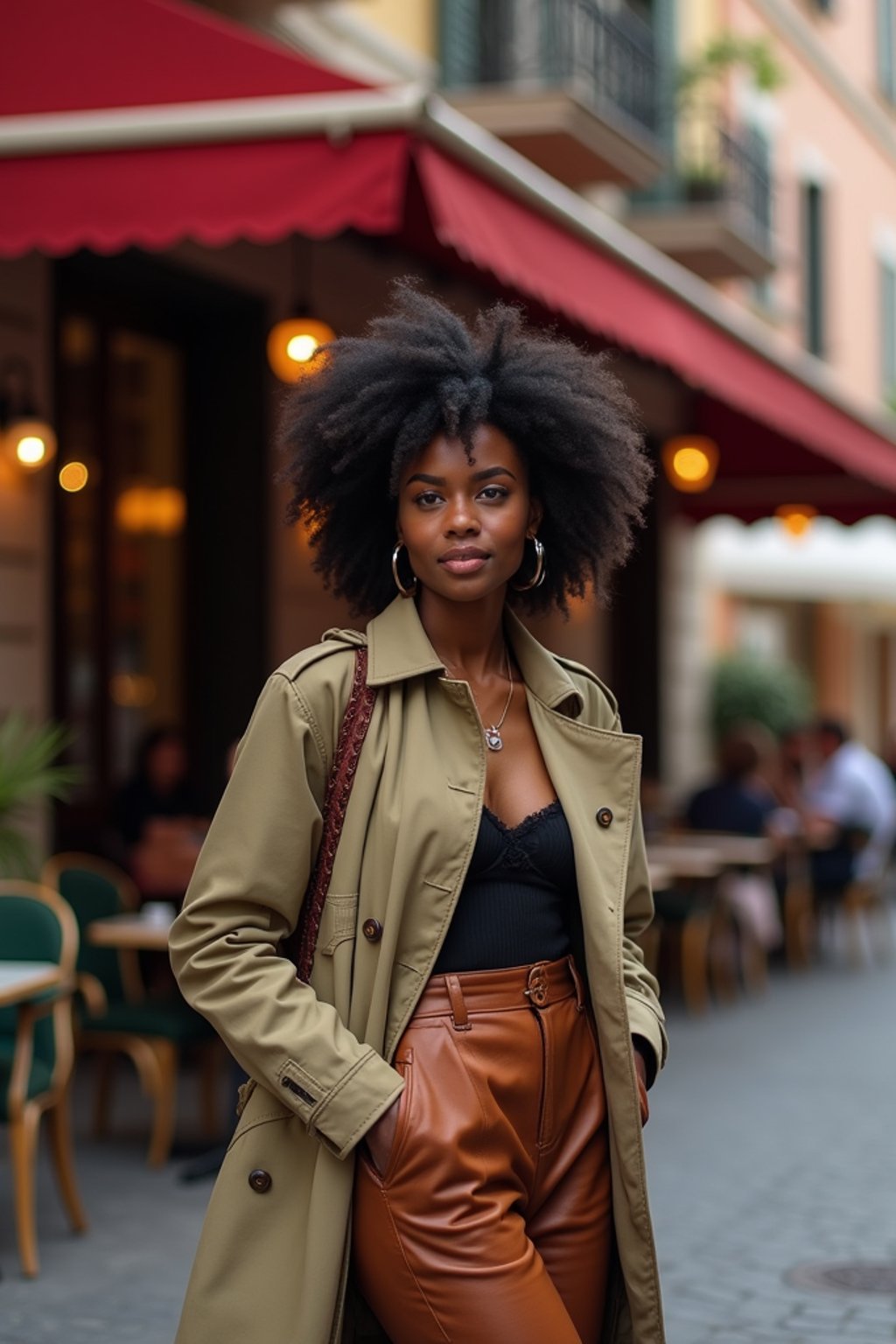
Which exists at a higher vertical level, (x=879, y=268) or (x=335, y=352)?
(x=879, y=268)

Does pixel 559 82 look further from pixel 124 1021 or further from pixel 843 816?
pixel 124 1021

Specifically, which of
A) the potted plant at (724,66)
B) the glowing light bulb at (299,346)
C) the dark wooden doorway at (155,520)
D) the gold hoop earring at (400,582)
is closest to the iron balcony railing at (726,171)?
the potted plant at (724,66)

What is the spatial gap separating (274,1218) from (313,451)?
3.74 ft

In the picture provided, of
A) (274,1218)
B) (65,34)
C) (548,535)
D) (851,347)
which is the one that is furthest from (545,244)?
(851,347)

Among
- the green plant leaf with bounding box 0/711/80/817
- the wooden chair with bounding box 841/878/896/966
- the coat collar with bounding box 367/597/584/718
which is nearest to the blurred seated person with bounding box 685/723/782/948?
the wooden chair with bounding box 841/878/896/966

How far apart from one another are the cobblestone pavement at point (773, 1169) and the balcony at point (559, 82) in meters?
5.25

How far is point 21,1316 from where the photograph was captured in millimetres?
4848

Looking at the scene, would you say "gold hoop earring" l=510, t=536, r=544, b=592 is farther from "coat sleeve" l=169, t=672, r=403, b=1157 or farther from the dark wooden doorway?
the dark wooden doorway

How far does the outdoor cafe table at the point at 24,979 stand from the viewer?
5.14 m

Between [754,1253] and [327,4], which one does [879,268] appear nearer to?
[327,4]

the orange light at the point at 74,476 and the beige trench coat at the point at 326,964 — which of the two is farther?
the orange light at the point at 74,476

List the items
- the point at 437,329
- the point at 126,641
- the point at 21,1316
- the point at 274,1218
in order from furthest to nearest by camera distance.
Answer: the point at 126,641
the point at 21,1316
the point at 437,329
the point at 274,1218

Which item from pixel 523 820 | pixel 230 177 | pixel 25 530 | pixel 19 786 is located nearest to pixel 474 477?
pixel 523 820

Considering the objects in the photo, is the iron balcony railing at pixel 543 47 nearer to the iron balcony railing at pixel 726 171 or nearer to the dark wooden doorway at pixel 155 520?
the iron balcony railing at pixel 726 171
